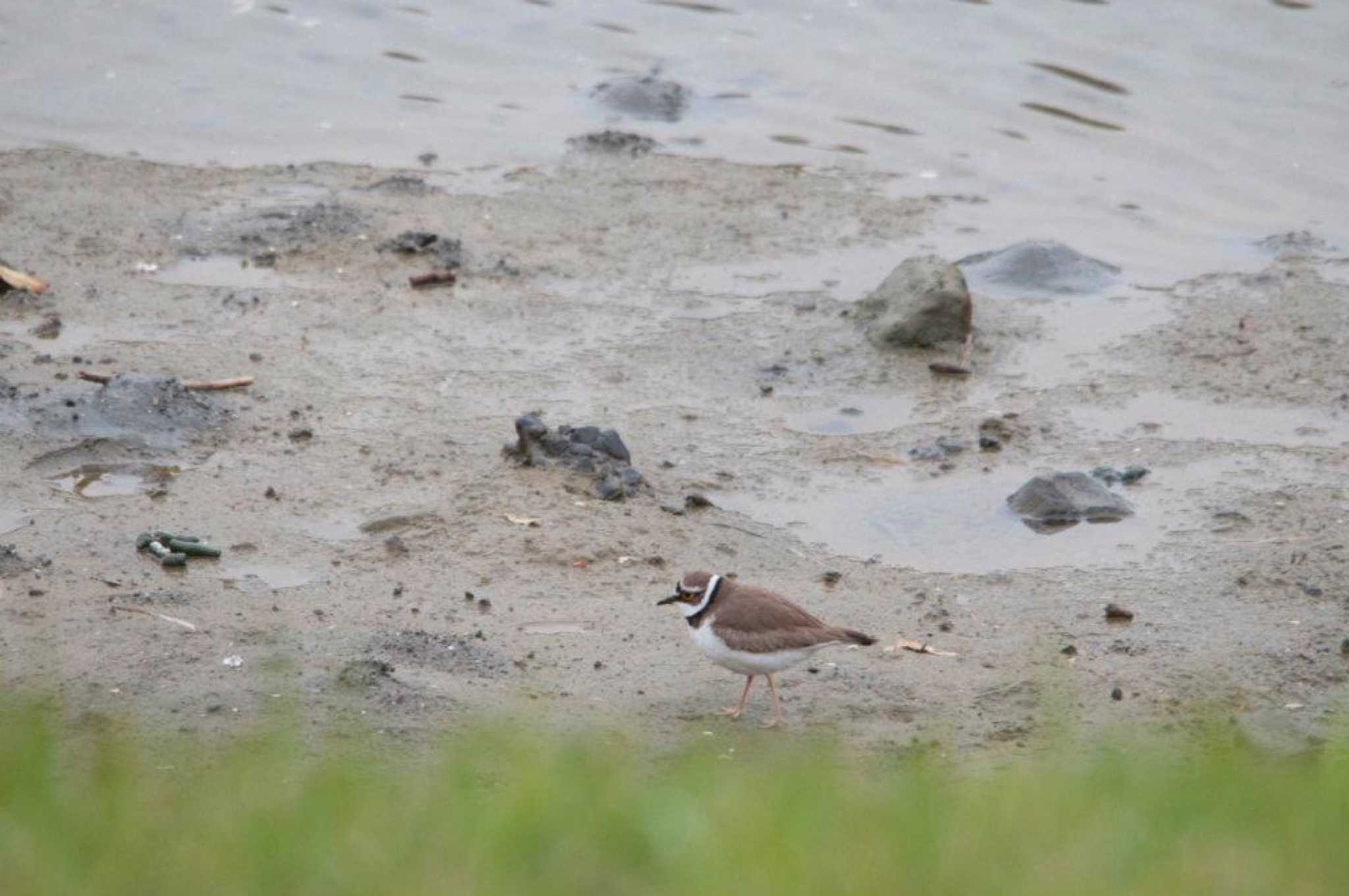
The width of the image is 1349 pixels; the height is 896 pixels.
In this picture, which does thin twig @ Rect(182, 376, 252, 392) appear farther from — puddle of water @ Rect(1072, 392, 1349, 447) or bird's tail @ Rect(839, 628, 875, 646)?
puddle of water @ Rect(1072, 392, 1349, 447)

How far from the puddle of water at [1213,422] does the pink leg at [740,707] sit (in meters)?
3.27

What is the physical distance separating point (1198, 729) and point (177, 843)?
180 inches

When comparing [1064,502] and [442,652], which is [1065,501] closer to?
[1064,502]

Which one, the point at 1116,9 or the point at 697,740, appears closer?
the point at 697,740

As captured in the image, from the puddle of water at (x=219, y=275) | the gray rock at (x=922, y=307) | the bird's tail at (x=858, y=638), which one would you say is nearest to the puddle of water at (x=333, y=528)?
the bird's tail at (x=858, y=638)

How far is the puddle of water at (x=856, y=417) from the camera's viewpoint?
10469 mm

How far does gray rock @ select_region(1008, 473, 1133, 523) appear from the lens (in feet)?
31.4

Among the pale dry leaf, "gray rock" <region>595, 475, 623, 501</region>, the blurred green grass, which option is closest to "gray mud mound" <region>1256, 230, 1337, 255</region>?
"gray rock" <region>595, 475, 623, 501</region>

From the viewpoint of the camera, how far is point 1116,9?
1708 centimetres

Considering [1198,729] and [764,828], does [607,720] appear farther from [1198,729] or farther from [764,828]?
[764,828]

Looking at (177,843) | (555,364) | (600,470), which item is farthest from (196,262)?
(177,843)

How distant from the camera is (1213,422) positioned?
35.0 feet

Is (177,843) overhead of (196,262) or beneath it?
overhead

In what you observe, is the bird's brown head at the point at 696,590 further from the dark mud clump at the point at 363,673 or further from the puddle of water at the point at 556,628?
the dark mud clump at the point at 363,673
